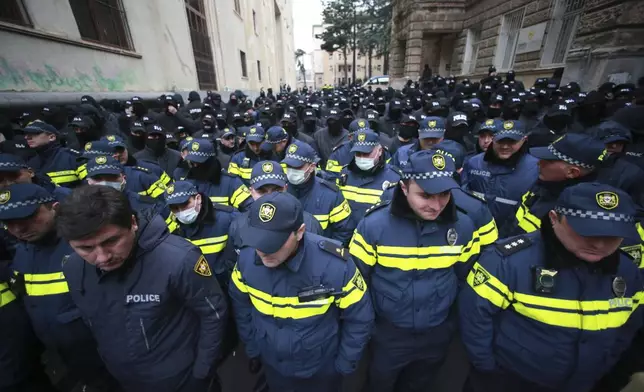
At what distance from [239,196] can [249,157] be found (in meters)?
1.51

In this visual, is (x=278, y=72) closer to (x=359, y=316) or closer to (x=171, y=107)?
(x=171, y=107)

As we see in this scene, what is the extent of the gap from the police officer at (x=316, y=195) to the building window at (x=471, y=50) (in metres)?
19.4

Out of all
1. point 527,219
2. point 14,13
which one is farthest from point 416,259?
point 14,13

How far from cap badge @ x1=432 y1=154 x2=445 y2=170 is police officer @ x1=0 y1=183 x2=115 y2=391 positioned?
2.80 metres

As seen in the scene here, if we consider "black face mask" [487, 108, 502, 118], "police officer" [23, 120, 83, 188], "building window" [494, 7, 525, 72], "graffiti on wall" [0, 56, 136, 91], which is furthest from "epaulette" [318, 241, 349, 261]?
"building window" [494, 7, 525, 72]

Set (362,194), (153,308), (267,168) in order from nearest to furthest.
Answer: (153,308)
(267,168)
(362,194)

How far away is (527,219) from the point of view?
2.68 m

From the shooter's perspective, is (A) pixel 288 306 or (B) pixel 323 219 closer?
(A) pixel 288 306

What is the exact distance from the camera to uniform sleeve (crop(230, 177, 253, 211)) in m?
3.46

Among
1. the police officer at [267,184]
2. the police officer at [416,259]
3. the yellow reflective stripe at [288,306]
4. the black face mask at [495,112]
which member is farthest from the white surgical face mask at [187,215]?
the black face mask at [495,112]

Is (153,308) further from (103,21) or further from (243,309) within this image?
(103,21)

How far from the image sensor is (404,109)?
8.58m

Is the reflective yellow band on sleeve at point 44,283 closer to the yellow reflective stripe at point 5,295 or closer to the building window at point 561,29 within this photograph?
the yellow reflective stripe at point 5,295

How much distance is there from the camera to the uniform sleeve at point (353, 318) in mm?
1904
